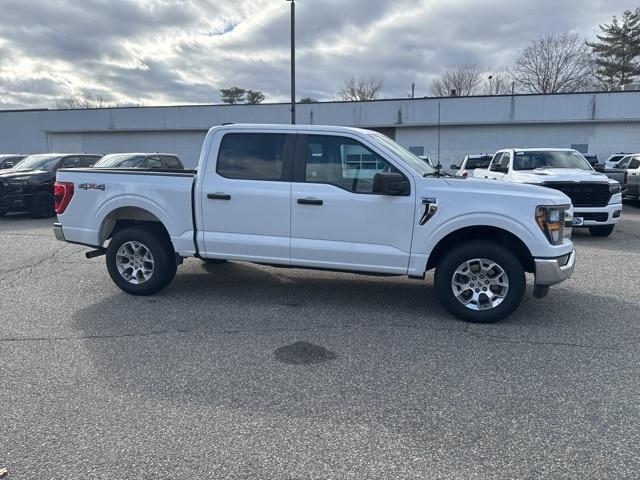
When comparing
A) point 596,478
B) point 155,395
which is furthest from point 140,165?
point 596,478

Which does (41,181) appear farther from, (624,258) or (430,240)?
(624,258)

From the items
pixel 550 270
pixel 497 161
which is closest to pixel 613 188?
pixel 497 161

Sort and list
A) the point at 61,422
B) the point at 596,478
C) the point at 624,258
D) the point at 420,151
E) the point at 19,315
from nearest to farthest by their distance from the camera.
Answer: the point at 596,478
the point at 61,422
the point at 19,315
the point at 624,258
the point at 420,151

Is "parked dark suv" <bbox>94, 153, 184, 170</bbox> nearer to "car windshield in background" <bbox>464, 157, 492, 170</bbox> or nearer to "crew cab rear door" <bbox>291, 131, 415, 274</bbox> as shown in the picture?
"crew cab rear door" <bbox>291, 131, 415, 274</bbox>

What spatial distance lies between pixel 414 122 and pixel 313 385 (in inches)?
1109

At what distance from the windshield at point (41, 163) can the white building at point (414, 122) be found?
17.2 m

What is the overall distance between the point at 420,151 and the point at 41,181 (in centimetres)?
2262

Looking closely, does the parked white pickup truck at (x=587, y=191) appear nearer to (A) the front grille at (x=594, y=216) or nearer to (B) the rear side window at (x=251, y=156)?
(A) the front grille at (x=594, y=216)

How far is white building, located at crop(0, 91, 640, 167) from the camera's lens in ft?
91.1

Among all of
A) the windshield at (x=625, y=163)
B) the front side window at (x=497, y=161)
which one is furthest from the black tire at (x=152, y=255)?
the windshield at (x=625, y=163)

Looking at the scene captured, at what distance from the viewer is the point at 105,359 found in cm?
414

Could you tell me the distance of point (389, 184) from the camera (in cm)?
477

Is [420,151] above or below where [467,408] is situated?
above

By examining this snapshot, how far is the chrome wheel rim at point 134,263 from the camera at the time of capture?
596cm
